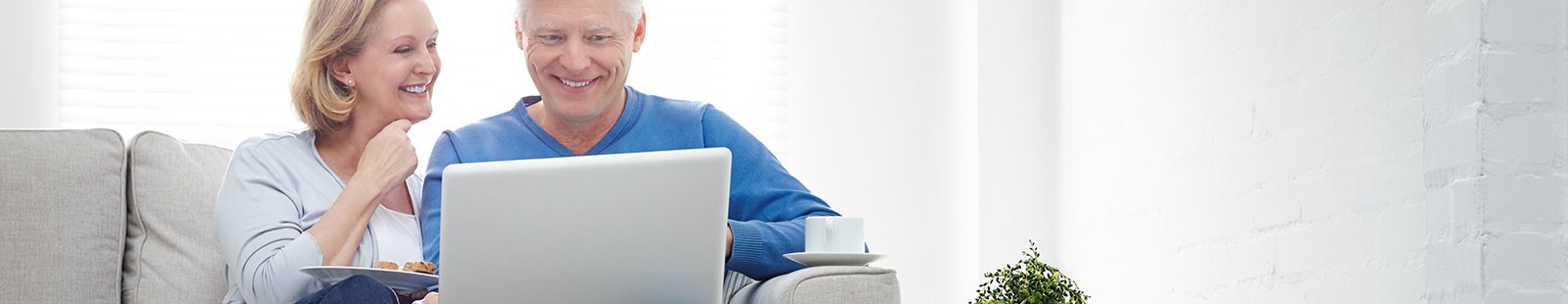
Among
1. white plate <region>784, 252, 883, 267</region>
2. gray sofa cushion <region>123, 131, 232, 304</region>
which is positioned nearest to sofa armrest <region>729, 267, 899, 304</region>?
white plate <region>784, 252, 883, 267</region>

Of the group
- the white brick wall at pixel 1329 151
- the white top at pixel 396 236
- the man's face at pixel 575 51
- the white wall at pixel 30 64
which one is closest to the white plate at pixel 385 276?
the white top at pixel 396 236

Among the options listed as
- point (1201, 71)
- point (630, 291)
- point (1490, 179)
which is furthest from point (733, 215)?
point (1490, 179)

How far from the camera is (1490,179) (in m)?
1.43

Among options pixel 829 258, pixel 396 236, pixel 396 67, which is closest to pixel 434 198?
pixel 396 236

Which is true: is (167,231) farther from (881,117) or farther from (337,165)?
(881,117)

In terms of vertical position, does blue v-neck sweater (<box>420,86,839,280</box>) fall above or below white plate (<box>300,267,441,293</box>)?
above

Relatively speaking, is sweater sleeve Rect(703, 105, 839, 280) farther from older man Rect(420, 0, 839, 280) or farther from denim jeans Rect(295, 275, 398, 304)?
denim jeans Rect(295, 275, 398, 304)

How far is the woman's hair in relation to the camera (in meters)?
2.12

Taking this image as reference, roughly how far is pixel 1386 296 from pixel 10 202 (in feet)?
6.63

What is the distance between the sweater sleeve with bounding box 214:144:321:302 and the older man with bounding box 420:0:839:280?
0.75 feet

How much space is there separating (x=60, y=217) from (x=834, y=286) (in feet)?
4.16

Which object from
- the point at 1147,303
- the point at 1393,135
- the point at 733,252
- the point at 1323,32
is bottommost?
the point at 1147,303

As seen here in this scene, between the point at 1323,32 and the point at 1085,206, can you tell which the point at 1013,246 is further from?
the point at 1323,32

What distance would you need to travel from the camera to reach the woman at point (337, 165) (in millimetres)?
→ 1950
